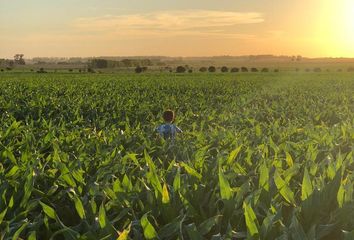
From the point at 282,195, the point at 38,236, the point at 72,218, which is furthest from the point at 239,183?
the point at 38,236

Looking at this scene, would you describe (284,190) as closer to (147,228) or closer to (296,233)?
(296,233)

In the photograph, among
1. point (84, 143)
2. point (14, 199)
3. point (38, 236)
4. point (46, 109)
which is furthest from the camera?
point (46, 109)

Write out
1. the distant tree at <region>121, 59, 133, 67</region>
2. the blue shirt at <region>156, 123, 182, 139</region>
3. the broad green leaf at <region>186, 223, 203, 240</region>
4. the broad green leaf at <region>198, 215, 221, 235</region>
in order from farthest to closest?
the distant tree at <region>121, 59, 133, 67</region> < the blue shirt at <region>156, 123, 182, 139</region> < the broad green leaf at <region>198, 215, 221, 235</region> < the broad green leaf at <region>186, 223, 203, 240</region>

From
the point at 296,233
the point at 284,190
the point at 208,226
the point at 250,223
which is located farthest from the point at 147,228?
the point at 284,190

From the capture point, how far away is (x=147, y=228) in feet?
8.24

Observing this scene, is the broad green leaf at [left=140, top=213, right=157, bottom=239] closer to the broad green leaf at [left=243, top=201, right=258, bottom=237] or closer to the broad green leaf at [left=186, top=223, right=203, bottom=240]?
the broad green leaf at [left=186, top=223, right=203, bottom=240]

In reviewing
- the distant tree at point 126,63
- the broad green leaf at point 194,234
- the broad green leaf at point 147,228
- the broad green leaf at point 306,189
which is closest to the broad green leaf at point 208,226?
the broad green leaf at point 194,234

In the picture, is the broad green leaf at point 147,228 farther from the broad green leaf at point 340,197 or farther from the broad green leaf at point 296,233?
the broad green leaf at point 340,197

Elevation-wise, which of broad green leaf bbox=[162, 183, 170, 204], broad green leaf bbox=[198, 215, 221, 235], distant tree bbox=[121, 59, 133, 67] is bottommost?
distant tree bbox=[121, 59, 133, 67]

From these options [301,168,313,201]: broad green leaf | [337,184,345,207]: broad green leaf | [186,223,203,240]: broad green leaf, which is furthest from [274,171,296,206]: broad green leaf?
[186,223,203,240]: broad green leaf

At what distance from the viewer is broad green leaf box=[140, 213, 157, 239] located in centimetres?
249

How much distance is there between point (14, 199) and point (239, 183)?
5.47 feet

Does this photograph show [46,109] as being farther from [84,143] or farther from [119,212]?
[119,212]

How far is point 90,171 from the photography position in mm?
4562
